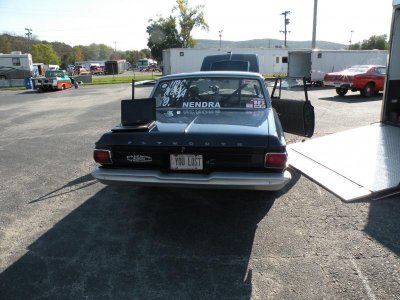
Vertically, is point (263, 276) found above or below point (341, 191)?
below

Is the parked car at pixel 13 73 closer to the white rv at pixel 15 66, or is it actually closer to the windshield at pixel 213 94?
the white rv at pixel 15 66

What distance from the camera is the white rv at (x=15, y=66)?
109 ft

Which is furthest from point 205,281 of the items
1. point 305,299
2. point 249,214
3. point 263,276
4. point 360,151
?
point 360,151

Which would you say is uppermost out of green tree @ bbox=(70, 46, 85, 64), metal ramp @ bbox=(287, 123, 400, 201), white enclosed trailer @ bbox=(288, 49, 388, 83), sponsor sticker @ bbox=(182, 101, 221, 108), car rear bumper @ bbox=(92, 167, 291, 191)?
green tree @ bbox=(70, 46, 85, 64)

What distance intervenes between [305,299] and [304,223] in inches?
49.3

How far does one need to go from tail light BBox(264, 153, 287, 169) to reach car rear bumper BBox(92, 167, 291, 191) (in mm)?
87

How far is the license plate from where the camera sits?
3.32 m

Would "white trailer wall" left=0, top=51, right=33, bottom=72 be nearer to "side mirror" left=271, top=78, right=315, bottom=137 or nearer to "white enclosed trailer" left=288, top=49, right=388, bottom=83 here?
"white enclosed trailer" left=288, top=49, right=388, bottom=83

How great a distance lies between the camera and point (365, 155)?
4.99 metres

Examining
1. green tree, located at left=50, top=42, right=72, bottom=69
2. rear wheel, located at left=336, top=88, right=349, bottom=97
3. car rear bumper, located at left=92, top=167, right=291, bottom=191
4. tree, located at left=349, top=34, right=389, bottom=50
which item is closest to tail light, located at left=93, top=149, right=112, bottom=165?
car rear bumper, located at left=92, top=167, right=291, bottom=191

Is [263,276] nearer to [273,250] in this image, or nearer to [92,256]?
[273,250]

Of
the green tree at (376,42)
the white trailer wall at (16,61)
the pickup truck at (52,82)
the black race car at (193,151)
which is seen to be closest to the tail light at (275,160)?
the black race car at (193,151)

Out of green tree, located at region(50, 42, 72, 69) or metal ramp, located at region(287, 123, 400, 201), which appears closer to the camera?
metal ramp, located at region(287, 123, 400, 201)

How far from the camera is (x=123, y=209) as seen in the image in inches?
162
